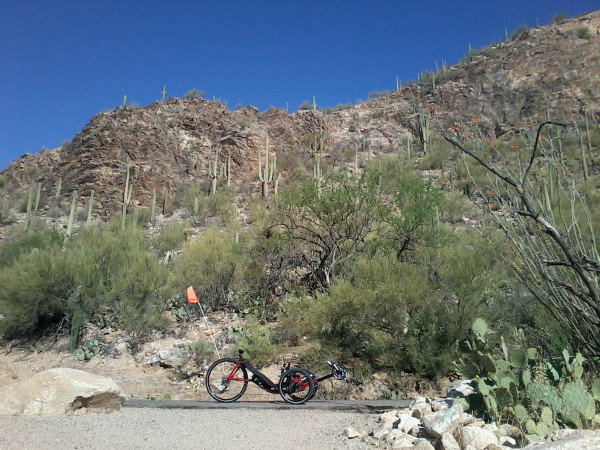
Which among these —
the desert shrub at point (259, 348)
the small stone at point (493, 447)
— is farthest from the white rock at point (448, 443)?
the desert shrub at point (259, 348)

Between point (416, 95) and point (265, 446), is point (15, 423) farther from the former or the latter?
point (416, 95)

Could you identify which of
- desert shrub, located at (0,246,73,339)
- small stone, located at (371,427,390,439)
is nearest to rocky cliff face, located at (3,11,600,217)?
desert shrub, located at (0,246,73,339)

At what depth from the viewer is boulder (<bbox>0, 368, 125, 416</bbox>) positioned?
21.1 ft

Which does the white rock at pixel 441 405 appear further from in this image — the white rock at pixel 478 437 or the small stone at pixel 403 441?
the white rock at pixel 478 437

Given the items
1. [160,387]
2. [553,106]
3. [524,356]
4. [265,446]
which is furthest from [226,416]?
[553,106]

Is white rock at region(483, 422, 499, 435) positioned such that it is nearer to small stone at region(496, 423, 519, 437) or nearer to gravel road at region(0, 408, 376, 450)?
small stone at region(496, 423, 519, 437)

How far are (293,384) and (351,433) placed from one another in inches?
105

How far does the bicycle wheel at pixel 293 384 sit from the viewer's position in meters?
7.77

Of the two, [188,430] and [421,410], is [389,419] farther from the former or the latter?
[188,430]

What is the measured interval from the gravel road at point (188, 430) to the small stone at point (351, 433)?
71 mm

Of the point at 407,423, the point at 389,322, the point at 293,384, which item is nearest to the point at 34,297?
the point at 293,384

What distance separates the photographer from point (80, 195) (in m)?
33.1

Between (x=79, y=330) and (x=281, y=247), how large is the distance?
716 centimetres

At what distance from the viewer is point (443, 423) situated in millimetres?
4805
